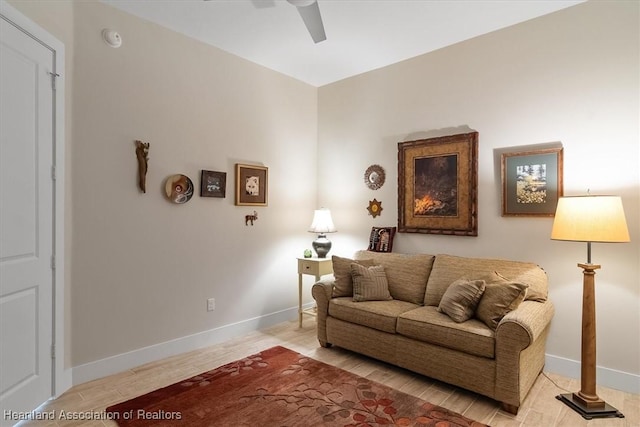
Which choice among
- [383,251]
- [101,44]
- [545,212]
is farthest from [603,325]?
[101,44]

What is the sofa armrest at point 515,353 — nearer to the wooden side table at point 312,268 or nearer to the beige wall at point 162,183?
the wooden side table at point 312,268

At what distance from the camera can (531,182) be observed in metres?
3.04

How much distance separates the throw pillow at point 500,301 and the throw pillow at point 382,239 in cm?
140

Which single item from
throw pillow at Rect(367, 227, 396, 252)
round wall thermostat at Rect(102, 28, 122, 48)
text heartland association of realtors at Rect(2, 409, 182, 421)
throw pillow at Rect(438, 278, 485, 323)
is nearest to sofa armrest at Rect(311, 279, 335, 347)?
throw pillow at Rect(367, 227, 396, 252)

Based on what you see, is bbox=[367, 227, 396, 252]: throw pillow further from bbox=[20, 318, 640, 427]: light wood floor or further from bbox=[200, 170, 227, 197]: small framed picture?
bbox=[200, 170, 227, 197]: small framed picture

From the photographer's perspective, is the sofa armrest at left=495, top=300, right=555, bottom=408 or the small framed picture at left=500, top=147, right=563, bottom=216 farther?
the small framed picture at left=500, top=147, right=563, bottom=216

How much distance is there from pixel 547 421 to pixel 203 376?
2.48 metres

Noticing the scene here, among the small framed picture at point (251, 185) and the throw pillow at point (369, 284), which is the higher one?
the small framed picture at point (251, 185)

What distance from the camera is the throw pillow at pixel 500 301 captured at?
8.18 feet

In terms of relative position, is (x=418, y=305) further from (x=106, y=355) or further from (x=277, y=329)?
(x=106, y=355)

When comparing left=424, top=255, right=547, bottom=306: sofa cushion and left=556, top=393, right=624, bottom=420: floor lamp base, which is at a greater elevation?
left=424, top=255, right=547, bottom=306: sofa cushion

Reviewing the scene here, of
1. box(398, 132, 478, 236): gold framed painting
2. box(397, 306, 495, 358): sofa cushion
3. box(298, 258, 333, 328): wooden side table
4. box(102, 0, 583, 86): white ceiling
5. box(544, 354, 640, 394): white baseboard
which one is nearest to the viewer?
box(397, 306, 495, 358): sofa cushion

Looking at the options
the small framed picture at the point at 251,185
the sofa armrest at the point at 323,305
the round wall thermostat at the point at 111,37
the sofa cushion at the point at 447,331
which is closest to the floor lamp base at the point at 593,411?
the sofa cushion at the point at 447,331

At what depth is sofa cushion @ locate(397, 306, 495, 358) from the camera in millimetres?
2422
